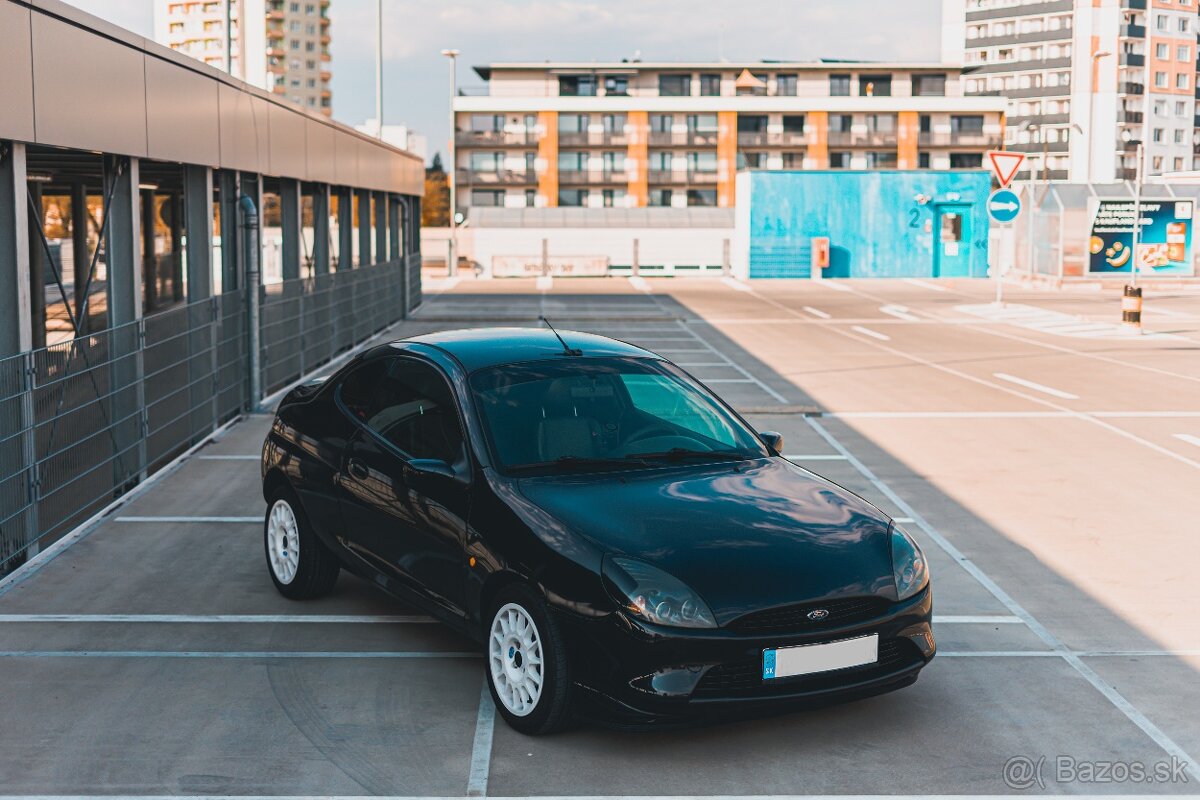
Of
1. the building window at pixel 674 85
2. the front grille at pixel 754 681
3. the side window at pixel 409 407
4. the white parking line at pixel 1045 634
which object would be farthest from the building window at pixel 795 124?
the front grille at pixel 754 681

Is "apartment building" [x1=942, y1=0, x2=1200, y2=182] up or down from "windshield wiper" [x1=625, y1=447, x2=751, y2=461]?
up

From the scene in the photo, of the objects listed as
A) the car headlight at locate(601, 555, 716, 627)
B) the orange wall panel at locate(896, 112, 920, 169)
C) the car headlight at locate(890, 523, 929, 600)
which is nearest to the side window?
the car headlight at locate(601, 555, 716, 627)

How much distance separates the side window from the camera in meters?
6.97

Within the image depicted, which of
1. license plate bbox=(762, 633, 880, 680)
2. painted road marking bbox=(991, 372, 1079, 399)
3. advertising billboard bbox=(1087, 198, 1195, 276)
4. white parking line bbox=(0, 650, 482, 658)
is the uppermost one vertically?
advertising billboard bbox=(1087, 198, 1195, 276)

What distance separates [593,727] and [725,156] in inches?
3574

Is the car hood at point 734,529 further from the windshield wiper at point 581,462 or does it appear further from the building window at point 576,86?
the building window at point 576,86

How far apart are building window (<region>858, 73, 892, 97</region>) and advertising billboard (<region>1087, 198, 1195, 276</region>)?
6067 centimetres

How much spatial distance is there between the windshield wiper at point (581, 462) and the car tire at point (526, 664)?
724 mm

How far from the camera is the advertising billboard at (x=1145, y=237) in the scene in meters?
40.4

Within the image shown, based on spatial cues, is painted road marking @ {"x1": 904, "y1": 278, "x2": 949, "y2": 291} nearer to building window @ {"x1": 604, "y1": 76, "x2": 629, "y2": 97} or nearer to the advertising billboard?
the advertising billboard

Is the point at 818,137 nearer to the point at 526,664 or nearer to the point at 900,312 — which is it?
the point at 900,312

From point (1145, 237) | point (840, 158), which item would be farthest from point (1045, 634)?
point (840, 158)

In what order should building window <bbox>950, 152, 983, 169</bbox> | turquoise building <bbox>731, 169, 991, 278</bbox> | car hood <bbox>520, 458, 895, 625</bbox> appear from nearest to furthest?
car hood <bbox>520, 458, 895, 625</bbox> < turquoise building <bbox>731, 169, 991, 278</bbox> < building window <bbox>950, 152, 983, 169</bbox>

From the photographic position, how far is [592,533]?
593cm
